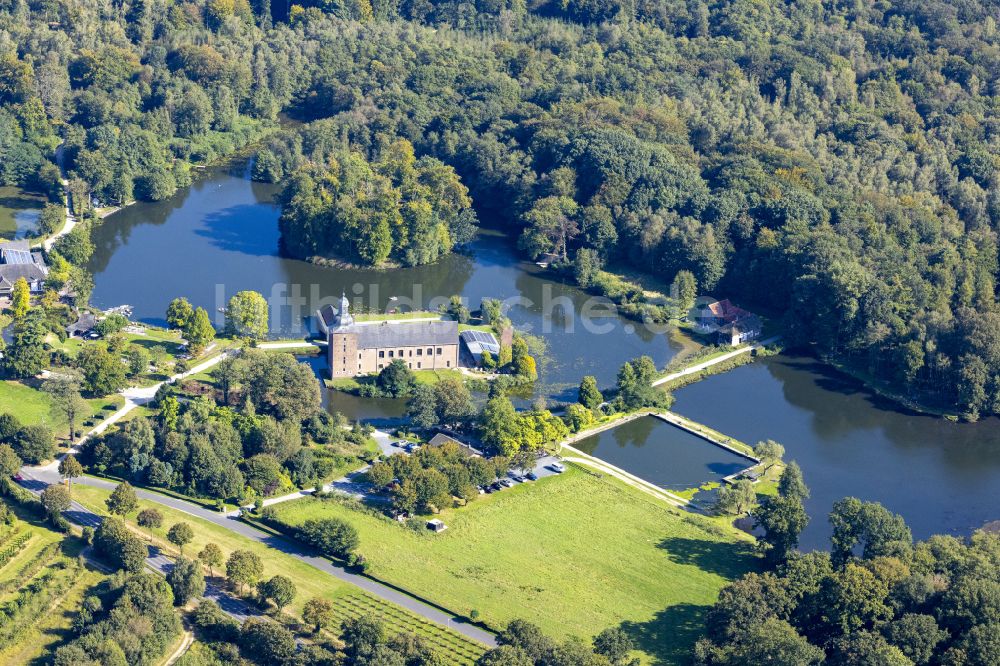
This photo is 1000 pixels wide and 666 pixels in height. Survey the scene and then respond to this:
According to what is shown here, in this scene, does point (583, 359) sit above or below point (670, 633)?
above

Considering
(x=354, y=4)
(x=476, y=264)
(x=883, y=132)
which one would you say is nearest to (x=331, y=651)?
(x=476, y=264)

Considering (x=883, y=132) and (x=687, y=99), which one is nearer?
(x=883, y=132)

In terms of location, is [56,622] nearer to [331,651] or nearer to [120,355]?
[331,651]

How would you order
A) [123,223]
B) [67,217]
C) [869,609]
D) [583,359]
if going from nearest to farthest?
1. [869,609]
2. [583,359]
3. [67,217]
4. [123,223]

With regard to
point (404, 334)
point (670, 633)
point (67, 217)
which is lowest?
point (67, 217)

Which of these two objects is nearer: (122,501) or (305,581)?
(305,581)

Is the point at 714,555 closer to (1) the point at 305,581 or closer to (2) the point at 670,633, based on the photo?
(2) the point at 670,633

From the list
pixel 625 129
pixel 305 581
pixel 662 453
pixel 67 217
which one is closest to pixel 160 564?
pixel 305 581
